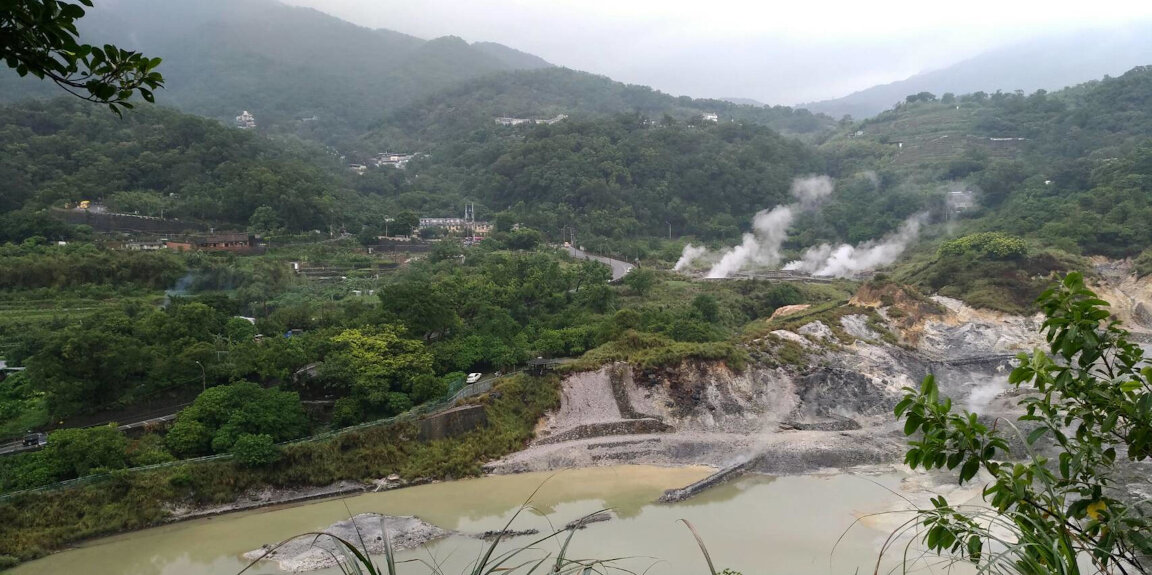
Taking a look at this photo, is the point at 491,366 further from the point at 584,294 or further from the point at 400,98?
the point at 400,98

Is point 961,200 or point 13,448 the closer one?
point 13,448

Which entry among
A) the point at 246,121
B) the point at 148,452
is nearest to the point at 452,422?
the point at 148,452

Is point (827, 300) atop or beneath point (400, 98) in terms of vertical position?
beneath

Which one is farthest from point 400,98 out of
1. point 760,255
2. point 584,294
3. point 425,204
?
point 584,294

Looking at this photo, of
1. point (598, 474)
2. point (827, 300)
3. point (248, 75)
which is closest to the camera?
point (598, 474)

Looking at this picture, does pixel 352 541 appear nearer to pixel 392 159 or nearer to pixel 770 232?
pixel 770 232

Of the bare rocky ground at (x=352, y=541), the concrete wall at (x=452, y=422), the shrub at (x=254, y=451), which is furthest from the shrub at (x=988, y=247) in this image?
Answer: the shrub at (x=254, y=451)

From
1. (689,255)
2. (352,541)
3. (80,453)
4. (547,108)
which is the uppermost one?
(547,108)

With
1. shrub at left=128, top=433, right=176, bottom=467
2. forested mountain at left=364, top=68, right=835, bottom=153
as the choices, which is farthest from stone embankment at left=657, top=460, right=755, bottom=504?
forested mountain at left=364, top=68, right=835, bottom=153
